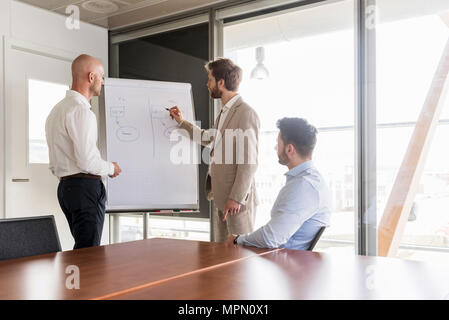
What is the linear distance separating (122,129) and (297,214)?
206 centimetres

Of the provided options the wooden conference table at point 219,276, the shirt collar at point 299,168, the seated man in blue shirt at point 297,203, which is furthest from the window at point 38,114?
the shirt collar at point 299,168

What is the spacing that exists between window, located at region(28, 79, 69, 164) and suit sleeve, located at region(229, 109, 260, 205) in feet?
7.58

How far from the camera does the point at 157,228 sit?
484 centimetres

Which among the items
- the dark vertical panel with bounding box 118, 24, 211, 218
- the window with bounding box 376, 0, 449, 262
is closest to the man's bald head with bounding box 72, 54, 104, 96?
the dark vertical panel with bounding box 118, 24, 211, 218

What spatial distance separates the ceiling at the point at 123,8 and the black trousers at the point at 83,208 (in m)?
2.12

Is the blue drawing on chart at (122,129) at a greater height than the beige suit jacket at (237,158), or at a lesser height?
greater

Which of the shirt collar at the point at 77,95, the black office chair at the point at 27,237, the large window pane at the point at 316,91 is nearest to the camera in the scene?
the black office chair at the point at 27,237

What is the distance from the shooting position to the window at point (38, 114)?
442cm

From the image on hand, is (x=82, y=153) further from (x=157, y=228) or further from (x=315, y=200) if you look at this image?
(x=157, y=228)

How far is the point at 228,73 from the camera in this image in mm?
3271

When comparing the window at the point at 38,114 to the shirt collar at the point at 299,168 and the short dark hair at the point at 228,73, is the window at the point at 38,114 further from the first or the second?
the shirt collar at the point at 299,168

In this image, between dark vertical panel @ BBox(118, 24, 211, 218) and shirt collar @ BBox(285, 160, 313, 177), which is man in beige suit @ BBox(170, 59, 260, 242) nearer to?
shirt collar @ BBox(285, 160, 313, 177)
